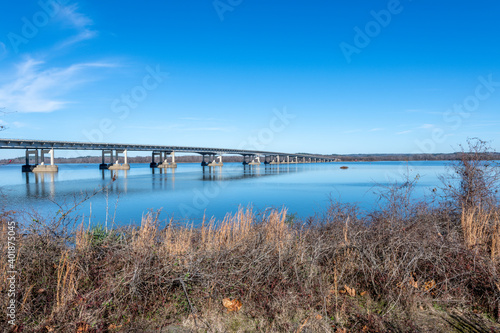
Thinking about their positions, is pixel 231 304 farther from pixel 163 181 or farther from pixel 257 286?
pixel 163 181

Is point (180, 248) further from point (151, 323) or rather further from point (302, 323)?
point (302, 323)

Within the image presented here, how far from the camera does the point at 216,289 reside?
564 centimetres

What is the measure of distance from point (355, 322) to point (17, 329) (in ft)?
17.6

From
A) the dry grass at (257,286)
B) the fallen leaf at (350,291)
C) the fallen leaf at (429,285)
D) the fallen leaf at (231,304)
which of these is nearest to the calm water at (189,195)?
the dry grass at (257,286)

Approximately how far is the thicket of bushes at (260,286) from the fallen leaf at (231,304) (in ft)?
0.06

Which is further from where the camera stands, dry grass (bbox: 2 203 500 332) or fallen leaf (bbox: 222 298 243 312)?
fallen leaf (bbox: 222 298 243 312)

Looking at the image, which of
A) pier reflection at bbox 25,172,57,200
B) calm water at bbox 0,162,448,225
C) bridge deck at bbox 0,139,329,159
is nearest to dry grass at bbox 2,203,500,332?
calm water at bbox 0,162,448,225

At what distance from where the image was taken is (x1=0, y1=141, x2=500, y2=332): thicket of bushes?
196 inches

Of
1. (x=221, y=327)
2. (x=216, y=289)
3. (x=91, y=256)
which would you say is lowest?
(x=221, y=327)

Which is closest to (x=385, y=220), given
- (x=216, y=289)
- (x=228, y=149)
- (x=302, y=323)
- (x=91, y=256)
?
(x=302, y=323)

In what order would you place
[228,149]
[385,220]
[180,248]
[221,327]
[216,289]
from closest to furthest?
[221,327]
[216,289]
[180,248]
[385,220]
[228,149]

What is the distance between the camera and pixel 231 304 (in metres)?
5.48

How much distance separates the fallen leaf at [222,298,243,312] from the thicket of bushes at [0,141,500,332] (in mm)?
19

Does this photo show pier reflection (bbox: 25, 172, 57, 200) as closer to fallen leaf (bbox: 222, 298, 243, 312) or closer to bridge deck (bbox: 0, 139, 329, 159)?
bridge deck (bbox: 0, 139, 329, 159)
